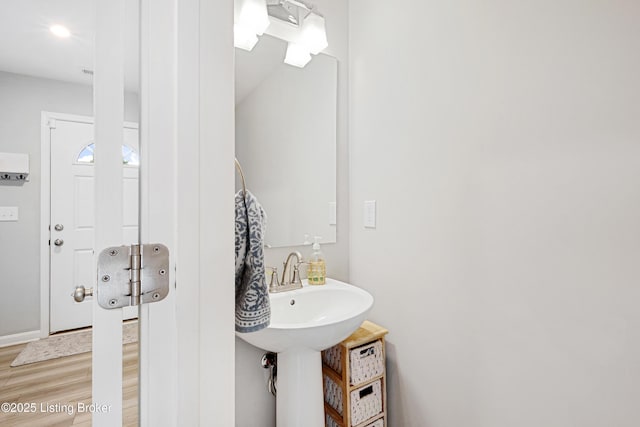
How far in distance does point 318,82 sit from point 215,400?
54.1 inches

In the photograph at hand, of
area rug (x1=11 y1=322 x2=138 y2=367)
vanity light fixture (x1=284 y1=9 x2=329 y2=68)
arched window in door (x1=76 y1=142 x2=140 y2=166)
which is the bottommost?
area rug (x1=11 y1=322 x2=138 y2=367)

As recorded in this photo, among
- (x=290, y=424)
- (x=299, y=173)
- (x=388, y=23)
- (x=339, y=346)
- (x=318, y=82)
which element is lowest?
(x=290, y=424)

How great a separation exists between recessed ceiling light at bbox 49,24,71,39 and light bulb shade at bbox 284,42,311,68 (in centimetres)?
100

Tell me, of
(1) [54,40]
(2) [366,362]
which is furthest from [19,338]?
(2) [366,362]

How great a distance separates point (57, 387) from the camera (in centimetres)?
51

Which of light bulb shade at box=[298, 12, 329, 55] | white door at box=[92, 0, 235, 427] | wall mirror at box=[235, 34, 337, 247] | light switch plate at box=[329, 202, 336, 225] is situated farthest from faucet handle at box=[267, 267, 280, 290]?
light bulb shade at box=[298, 12, 329, 55]

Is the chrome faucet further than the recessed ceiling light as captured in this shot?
Yes

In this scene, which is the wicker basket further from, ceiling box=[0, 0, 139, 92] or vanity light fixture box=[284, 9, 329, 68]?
vanity light fixture box=[284, 9, 329, 68]

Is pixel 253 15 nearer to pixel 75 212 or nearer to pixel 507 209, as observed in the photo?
pixel 75 212

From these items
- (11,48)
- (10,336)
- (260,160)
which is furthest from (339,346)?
(11,48)

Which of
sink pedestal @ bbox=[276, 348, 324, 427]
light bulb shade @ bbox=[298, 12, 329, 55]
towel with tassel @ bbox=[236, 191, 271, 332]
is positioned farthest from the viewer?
light bulb shade @ bbox=[298, 12, 329, 55]

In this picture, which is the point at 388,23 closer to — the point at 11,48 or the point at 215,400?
Answer: the point at 11,48

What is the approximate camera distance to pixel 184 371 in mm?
533

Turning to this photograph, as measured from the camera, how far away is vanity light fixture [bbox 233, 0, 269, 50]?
1190 millimetres
